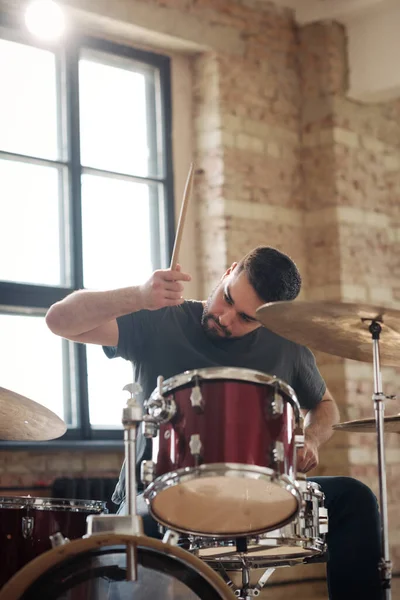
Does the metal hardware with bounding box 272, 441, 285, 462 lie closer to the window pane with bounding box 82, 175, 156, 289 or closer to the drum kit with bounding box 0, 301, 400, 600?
the drum kit with bounding box 0, 301, 400, 600

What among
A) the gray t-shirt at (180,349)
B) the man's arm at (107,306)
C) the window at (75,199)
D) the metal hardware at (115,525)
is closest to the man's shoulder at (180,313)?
the gray t-shirt at (180,349)

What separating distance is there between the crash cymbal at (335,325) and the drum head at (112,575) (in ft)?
2.54

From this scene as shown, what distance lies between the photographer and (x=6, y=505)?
311 cm

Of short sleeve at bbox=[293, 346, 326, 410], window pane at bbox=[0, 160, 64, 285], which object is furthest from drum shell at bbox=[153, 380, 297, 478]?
window pane at bbox=[0, 160, 64, 285]

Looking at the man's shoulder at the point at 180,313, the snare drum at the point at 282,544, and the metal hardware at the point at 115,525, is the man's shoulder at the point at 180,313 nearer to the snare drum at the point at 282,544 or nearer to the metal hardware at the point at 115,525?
the snare drum at the point at 282,544

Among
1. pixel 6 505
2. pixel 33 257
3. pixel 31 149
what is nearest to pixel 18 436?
pixel 6 505

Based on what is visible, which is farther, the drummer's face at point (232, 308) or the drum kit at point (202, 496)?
the drummer's face at point (232, 308)

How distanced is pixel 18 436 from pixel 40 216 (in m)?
2.38

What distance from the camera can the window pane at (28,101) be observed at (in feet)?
17.8

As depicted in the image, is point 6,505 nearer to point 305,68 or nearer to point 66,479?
point 66,479

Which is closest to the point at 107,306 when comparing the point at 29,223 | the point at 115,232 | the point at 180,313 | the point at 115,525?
the point at 180,313

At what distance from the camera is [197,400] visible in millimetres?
2596

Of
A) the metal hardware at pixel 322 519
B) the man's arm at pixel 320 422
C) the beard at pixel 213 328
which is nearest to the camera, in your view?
the metal hardware at pixel 322 519

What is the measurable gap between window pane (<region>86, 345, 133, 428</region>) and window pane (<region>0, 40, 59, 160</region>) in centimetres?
116
